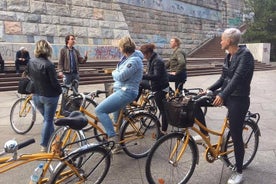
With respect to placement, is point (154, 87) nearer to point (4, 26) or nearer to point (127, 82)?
point (127, 82)

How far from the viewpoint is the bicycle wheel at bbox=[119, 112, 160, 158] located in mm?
4680

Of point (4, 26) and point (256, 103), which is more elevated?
point (4, 26)

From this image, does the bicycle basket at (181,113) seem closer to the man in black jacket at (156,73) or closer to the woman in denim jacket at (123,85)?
the woman in denim jacket at (123,85)

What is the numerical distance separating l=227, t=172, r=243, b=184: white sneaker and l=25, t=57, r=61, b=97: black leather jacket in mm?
2524

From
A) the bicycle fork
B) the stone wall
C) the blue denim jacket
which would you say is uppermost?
the stone wall

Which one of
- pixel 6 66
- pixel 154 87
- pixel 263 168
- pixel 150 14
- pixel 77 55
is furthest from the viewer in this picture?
pixel 150 14

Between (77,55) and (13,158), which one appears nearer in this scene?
(13,158)

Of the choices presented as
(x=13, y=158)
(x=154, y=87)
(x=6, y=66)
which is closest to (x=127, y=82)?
(x=154, y=87)

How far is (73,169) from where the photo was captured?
3250 millimetres

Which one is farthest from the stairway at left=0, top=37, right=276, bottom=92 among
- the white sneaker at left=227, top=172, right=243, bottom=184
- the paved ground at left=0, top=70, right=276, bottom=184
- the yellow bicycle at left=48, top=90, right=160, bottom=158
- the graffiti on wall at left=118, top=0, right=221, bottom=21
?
the white sneaker at left=227, top=172, right=243, bottom=184

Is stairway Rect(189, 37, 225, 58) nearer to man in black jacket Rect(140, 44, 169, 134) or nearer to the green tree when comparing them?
the green tree

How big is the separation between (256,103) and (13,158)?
7.82 meters

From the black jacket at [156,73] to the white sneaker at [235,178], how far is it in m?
2.02

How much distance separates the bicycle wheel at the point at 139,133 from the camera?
184 inches
